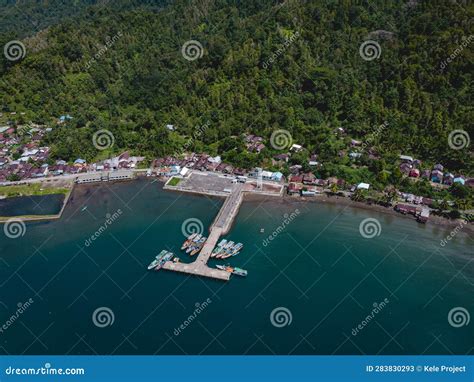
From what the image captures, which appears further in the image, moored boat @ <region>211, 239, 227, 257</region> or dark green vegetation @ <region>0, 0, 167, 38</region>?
dark green vegetation @ <region>0, 0, 167, 38</region>

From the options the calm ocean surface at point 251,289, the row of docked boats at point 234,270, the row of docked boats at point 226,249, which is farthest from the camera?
the row of docked boats at point 226,249

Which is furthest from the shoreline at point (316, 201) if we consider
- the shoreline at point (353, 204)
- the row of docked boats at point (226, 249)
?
the row of docked boats at point (226, 249)

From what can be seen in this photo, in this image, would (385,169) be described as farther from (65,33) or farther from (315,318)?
(65,33)

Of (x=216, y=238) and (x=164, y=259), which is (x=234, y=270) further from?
(x=164, y=259)

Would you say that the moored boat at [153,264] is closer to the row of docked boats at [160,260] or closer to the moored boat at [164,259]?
the row of docked boats at [160,260]

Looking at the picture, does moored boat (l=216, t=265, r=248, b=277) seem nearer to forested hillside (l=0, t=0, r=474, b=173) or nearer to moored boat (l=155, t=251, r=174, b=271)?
moored boat (l=155, t=251, r=174, b=271)

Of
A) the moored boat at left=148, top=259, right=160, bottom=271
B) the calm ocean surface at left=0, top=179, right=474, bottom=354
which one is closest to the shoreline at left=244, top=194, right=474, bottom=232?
the calm ocean surface at left=0, top=179, right=474, bottom=354

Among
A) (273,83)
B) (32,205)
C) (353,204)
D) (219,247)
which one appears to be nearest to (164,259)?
(219,247)
